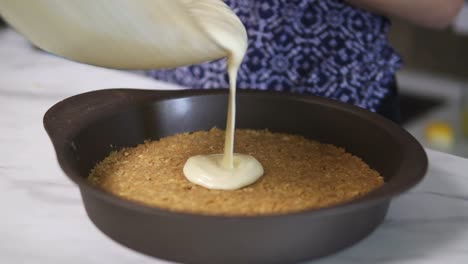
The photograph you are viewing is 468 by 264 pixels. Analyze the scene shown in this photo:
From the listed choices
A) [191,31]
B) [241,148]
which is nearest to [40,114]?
[241,148]

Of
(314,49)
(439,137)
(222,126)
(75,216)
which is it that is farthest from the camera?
(439,137)

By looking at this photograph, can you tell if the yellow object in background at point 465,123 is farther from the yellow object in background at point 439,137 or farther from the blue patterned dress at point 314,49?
the blue patterned dress at point 314,49

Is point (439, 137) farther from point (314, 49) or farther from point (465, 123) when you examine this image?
point (314, 49)

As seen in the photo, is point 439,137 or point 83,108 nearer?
point 83,108

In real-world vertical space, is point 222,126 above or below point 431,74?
above

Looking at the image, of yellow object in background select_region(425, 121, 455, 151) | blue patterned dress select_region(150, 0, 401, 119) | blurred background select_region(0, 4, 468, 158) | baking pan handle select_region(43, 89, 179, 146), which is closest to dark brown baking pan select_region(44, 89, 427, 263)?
baking pan handle select_region(43, 89, 179, 146)

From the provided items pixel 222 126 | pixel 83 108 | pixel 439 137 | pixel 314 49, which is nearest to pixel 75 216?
pixel 83 108

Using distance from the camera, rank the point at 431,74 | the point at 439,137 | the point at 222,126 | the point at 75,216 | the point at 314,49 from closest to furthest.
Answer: the point at 75,216 < the point at 222,126 < the point at 314,49 < the point at 439,137 < the point at 431,74
